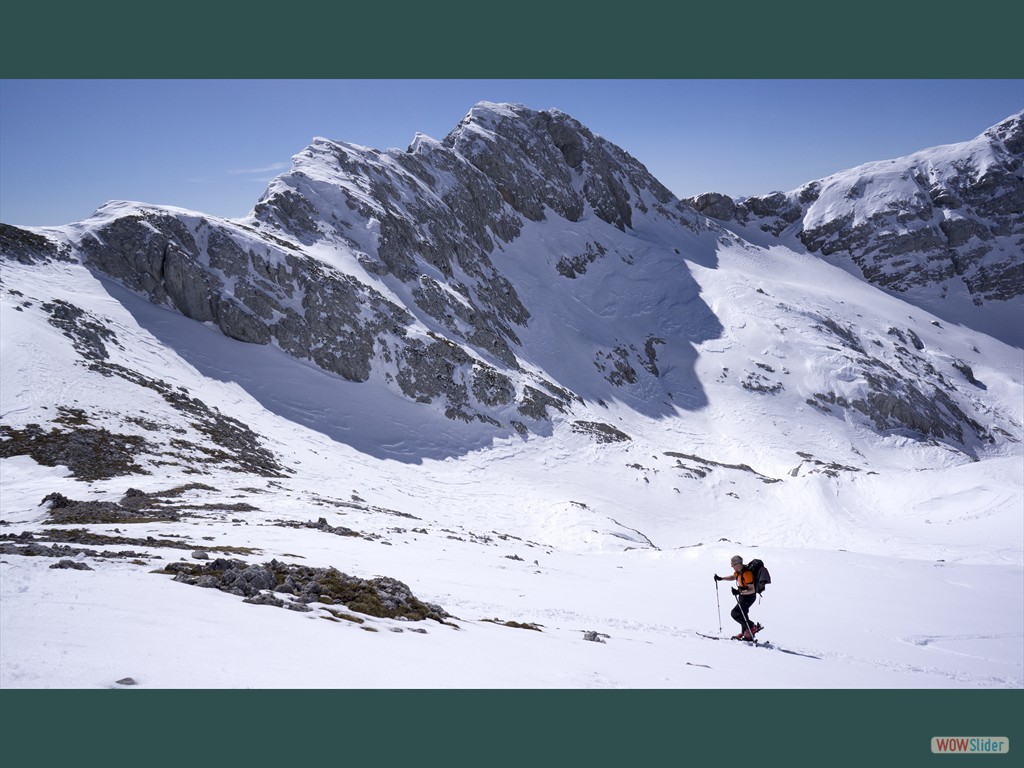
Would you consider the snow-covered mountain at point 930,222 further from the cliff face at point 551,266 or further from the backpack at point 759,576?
the backpack at point 759,576

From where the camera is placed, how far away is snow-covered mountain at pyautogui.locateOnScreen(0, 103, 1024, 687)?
435 inches

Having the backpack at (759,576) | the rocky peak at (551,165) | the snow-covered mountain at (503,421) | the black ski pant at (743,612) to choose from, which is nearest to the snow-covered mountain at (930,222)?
the snow-covered mountain at (503,421)

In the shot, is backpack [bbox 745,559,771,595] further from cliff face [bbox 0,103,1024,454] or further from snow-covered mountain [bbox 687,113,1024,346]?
snow-covered mountain [bbox 687,113,1024,346]

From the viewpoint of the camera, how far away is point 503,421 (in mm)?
57750

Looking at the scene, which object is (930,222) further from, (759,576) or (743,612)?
(743,612)

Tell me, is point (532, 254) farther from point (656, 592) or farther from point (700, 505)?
point (656, 592)

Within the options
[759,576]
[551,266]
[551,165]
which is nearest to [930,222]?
[551,165]

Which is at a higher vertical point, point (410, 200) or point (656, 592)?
point (410, 200)

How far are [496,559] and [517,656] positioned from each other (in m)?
12.1

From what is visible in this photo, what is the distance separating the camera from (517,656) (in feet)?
28.1

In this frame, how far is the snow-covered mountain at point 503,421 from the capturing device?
1105 centimetres

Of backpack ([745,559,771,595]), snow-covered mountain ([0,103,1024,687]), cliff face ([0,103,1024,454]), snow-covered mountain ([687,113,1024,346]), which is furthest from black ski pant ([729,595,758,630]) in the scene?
snow-covered mountain ([687,113,1024,346])
